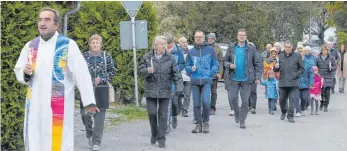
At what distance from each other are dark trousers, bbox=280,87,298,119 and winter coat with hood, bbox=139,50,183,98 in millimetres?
4320

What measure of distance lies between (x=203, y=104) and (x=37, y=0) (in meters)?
3.82

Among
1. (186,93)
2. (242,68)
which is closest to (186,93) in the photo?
(186,93)

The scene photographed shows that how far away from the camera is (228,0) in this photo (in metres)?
33.8

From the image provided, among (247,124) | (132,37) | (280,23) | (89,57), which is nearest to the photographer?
(89,57)

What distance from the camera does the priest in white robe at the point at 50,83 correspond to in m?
6.31

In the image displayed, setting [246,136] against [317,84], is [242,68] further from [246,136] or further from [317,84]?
[317,84]

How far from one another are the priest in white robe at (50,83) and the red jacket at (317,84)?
10327mm

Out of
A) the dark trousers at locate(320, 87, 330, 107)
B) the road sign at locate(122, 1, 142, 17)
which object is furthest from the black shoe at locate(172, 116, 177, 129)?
the dark trousers at locate(320, 87, 330, 107)

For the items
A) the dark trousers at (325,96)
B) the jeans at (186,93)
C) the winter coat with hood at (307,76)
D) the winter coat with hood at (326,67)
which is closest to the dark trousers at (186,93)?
the jeans at (186,93)

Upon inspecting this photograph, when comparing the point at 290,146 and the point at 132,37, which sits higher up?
the point at 132,37

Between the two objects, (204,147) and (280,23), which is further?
(280,23)

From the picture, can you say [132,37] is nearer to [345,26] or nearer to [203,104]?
[203,104]

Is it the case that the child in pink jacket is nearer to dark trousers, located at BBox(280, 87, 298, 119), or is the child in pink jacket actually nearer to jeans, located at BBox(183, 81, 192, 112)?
dark trousers, located at BBox(280, 87, 298, 119)

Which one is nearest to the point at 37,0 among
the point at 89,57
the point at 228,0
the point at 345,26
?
the point at 89,57
